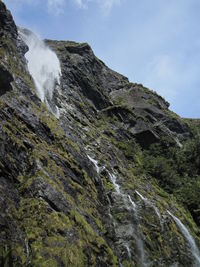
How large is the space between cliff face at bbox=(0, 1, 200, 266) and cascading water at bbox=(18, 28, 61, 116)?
4.64 ft

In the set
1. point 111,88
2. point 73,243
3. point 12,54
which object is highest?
point 111,88

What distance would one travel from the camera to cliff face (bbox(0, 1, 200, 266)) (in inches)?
553

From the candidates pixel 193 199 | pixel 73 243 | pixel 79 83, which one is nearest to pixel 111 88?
pixel 79 83

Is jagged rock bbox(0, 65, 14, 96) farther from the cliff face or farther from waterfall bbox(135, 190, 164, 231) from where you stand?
waterfall bbox(135, 190, 164, 231)

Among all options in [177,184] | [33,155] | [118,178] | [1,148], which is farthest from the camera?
[177,184]

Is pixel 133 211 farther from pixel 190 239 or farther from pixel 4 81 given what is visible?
pixel 4 81

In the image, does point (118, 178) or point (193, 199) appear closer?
point (118, 178)

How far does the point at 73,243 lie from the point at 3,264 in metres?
3.99

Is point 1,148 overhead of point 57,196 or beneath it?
overhead

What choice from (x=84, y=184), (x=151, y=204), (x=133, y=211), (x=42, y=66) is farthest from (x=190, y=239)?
(x=42, y=66)

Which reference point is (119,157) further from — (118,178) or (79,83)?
(79,83)

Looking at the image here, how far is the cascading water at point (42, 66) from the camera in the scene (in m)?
33.8

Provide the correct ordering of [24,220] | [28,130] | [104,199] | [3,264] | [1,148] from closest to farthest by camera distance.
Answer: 1. [3,264]
2. [24,220]
3. [1,148]
4. [28,130]
5. [104,199]

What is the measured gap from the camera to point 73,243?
14.4 metres
